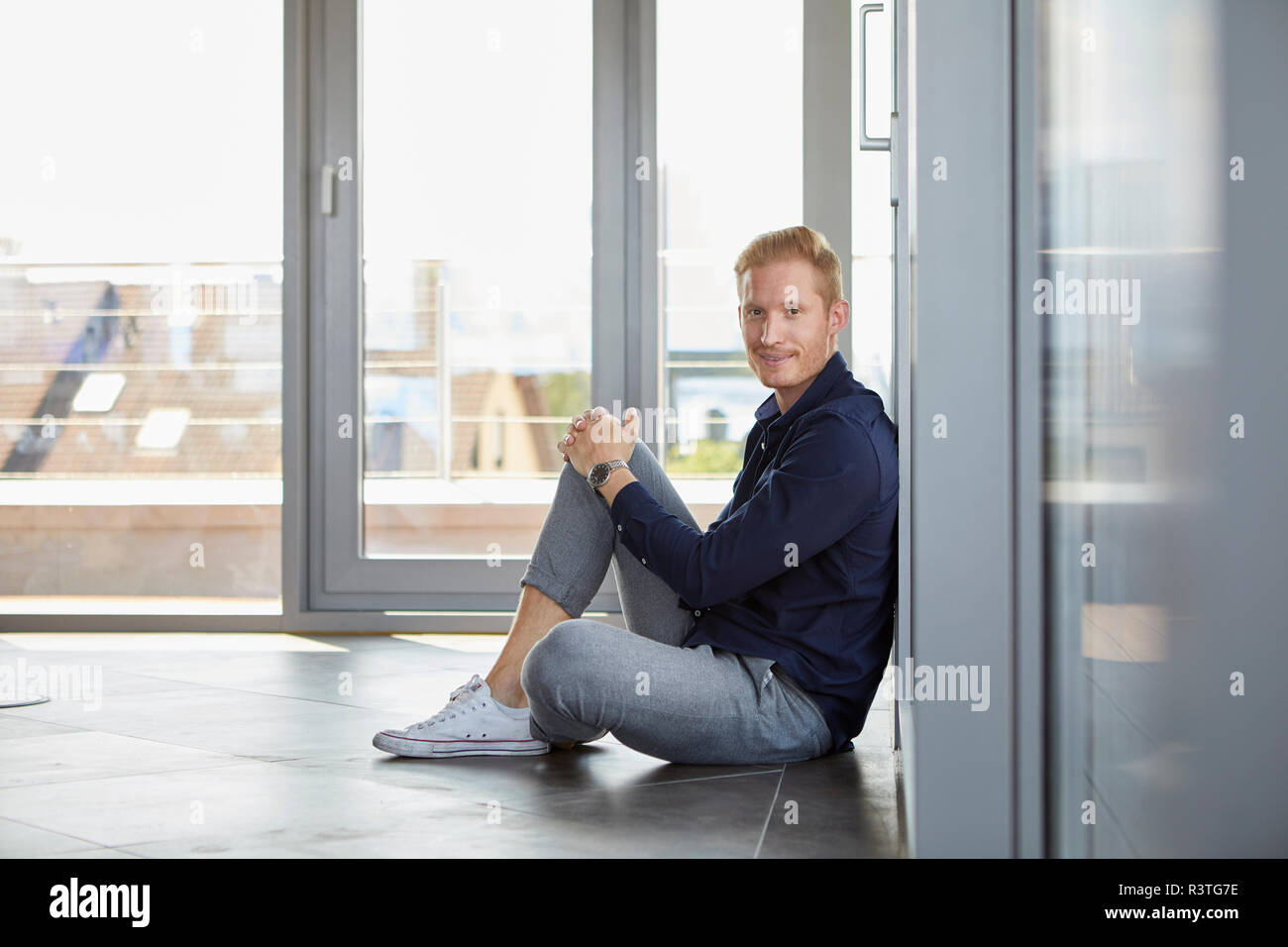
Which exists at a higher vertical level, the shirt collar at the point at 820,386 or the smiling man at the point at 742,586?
the shirt collar at the point at 820,386

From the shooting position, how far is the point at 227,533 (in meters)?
3.80

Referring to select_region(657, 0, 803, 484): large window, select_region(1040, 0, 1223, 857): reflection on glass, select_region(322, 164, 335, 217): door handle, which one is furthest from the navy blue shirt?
select_region(322, 164, 335, 217): door handle

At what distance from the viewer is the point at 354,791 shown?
1760 mm

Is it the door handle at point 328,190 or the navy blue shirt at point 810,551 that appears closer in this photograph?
the navy blue shirt at point 810,551

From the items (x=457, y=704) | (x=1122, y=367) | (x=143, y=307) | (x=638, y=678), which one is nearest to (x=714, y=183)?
(x=143, y=307)

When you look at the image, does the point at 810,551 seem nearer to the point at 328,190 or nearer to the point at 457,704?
the point at 457,704

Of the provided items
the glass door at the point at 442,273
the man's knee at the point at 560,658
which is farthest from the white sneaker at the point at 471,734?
the glass door at the point at 442,273

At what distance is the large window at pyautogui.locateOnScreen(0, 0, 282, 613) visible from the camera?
3.77m

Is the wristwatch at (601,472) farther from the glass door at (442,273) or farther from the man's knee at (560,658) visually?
the glass door at (442,273)

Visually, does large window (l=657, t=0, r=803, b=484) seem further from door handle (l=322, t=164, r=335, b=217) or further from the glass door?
door handle (l=322, t=164, r=335, b=217)

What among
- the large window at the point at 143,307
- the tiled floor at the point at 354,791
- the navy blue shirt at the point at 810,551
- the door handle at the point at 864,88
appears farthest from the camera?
the large window at the point at 143,307

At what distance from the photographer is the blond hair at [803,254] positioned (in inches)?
75.6

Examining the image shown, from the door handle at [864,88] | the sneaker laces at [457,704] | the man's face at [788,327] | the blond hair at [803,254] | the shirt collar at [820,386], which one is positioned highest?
the door handle at [864,88]
